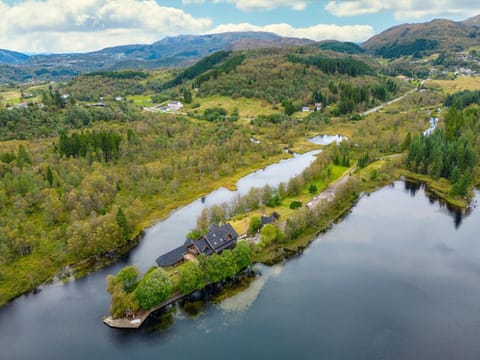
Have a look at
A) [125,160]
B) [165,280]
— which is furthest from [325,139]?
[165,280]

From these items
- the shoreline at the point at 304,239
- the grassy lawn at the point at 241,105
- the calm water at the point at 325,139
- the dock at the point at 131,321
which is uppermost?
the grassy lawn at the point at 241,105

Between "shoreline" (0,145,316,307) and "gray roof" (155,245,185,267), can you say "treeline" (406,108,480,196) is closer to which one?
"shoreline" (0,145,316,307)

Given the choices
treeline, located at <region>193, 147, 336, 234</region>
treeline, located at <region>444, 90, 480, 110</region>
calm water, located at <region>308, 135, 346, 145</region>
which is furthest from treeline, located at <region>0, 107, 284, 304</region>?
treeline, located at <region>444, 90, 480, 110</region>

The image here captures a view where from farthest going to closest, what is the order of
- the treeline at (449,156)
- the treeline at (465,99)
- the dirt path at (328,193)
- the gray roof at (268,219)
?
the treeline at (465,99), the treeline at (449,156), the dirt path at (328,193), the gray roof at (268,219)

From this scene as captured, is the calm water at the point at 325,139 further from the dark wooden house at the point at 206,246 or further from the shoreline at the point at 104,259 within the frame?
the dark wooden house at the point at 206,246

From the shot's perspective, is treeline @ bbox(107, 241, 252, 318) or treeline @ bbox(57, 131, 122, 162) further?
treeline @ bbox(57, 131, 122, 162)

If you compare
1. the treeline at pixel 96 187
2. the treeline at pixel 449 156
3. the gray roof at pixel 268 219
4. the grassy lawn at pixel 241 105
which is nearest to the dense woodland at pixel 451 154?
the treeline at pixel 449 156

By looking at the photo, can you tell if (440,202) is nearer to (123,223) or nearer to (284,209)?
(284,209)

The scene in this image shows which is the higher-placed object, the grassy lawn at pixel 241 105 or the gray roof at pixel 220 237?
the grassy lawn at pixel 241 105
